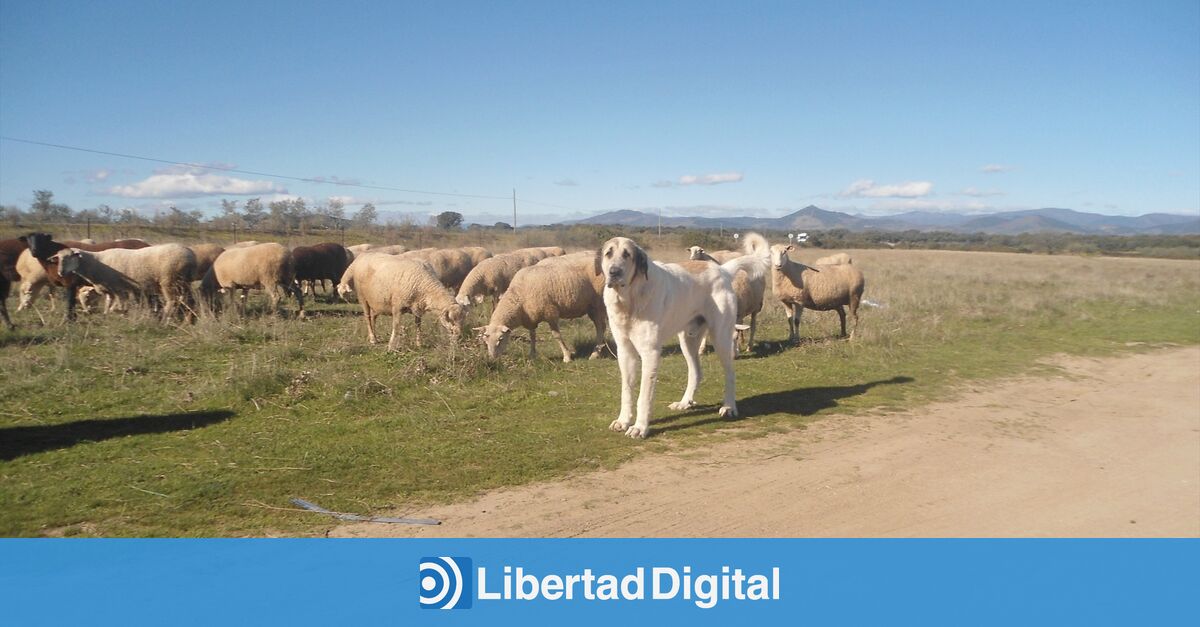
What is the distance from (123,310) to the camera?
50.7 feet

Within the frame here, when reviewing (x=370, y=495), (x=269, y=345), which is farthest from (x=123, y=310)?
(x=370, y=495)

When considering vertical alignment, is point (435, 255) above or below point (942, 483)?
above

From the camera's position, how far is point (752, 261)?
1083 cm

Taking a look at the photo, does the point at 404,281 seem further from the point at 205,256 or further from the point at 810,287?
the point at 205,256

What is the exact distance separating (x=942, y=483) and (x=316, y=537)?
572 centimetres

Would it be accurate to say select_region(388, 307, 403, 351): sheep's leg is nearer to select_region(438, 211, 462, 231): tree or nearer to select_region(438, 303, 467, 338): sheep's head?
select_region(438, 303, 467, 338): sheep's head

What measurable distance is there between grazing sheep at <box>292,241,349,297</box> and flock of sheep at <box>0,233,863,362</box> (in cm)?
4

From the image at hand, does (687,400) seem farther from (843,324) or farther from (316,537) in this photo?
(843,324)

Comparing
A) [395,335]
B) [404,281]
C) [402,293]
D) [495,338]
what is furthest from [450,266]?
[495,338]

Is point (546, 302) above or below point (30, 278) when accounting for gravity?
below

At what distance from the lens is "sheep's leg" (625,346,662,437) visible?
7.57 metres

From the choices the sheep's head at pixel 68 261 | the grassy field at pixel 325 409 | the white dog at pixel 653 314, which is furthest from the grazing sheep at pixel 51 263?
the white dog at pixel 653 314

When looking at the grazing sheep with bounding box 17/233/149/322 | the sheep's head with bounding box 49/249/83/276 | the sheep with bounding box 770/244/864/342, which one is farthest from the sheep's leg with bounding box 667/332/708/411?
the sheep's head with bounding box 49/249/83/276

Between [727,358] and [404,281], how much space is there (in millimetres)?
7181
